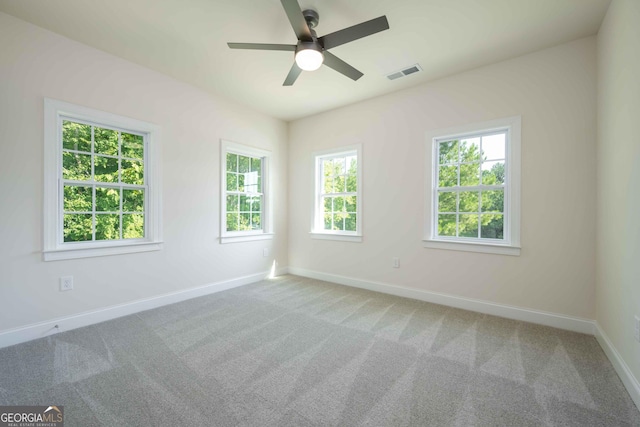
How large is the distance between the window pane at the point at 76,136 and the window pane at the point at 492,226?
4481 mm

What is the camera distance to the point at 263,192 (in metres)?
4.89

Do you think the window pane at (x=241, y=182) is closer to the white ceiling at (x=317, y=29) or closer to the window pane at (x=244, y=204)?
the window pane at (x=244, y=204)

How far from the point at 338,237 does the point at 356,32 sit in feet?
9.91

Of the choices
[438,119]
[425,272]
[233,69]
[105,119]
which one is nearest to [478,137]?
[438,119]

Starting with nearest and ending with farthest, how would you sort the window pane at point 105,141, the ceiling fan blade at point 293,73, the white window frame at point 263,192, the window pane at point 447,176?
the ceiling fan blade at point 293,73 < the window pane at point 105,141 < the window pane at point 447,176 < the white window frame at point 263,192

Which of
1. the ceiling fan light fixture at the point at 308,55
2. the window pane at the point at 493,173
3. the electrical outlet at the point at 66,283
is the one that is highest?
the ceiling fan light fixture at the point at 308,55

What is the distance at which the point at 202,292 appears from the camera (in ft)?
12.7

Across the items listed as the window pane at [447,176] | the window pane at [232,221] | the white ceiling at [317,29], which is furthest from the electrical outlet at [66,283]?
the window pane at [447,176]

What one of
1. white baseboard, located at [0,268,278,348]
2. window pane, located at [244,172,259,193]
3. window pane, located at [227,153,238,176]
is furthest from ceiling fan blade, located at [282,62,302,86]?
white baseboard, located at [0,268,278,348]

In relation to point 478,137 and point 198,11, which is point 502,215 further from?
point 198,11

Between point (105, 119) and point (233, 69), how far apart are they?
1486 mm

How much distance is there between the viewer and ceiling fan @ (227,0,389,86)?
6.36 ft

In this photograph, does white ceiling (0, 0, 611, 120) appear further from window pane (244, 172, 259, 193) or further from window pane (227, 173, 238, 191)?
window pane (244, 172, 259, 193)

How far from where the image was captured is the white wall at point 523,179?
273 cm
